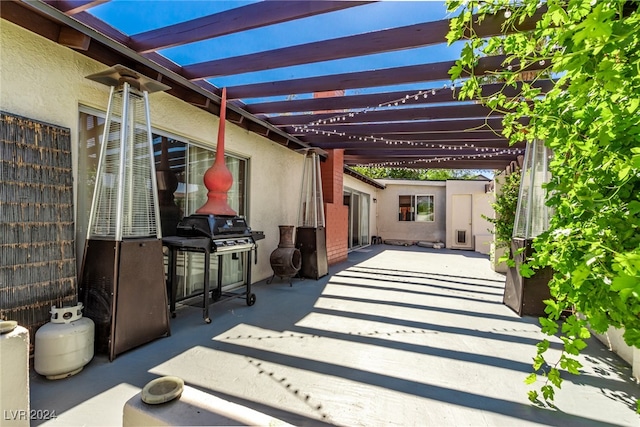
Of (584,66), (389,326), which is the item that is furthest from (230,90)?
(584,66)

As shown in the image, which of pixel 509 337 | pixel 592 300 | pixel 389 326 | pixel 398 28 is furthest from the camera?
pixel 389 326

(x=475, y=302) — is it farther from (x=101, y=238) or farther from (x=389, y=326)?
(x=101, y=238)

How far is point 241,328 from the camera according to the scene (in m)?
3.49

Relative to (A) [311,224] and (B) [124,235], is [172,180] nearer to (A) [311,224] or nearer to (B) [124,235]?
(B) [124,235]

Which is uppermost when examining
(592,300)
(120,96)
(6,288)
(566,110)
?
(120,96)

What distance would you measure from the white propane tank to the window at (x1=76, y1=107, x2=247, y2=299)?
823 mm

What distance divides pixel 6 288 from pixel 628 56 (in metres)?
3.93

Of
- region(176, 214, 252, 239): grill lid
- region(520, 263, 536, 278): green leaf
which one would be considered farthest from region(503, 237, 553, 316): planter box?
region(176, 214, 252, 239): grill lid

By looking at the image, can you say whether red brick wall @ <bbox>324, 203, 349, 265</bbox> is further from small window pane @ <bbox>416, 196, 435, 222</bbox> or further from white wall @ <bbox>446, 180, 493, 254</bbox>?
small window pane @ <bbox>416, 196, 435, 222</bbox>

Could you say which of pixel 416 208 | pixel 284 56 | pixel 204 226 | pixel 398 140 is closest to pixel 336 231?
pixel 398 140

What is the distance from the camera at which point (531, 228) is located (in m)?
4.21

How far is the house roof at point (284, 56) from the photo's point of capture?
8.81 ft

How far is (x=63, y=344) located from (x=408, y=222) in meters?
14.1

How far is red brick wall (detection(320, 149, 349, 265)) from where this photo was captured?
792 cm
